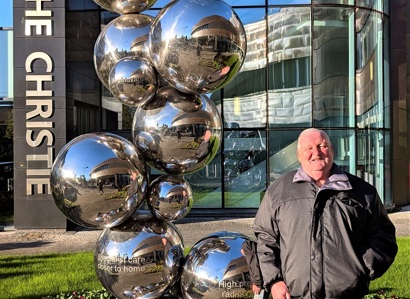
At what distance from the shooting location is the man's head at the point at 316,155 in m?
2.54

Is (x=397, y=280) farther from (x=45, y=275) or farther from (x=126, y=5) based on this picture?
(x=126, y=5)

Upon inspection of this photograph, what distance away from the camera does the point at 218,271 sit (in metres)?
3.11

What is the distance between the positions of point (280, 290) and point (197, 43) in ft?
4.55

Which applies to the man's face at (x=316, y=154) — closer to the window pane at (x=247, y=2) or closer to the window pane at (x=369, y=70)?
the window pane at (x=369, y=70)

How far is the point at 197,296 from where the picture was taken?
10.4 feet

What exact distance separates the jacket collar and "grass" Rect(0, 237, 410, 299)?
141 inches

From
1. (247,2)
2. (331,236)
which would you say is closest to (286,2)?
(247,2)

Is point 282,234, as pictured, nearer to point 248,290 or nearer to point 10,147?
point 248,290

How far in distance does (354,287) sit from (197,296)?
42.8 inches

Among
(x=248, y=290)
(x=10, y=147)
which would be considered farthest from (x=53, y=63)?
(x=248, y=290)

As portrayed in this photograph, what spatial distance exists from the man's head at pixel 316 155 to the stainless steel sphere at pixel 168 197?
107 centimetres

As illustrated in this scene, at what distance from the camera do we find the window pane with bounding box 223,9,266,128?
13258mm

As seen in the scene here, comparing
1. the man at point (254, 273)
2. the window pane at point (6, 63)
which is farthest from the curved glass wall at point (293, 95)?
the man at point (254, 273)

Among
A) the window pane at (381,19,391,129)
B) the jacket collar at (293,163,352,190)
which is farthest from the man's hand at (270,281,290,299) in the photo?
the window pane at (381,19,391,129)
